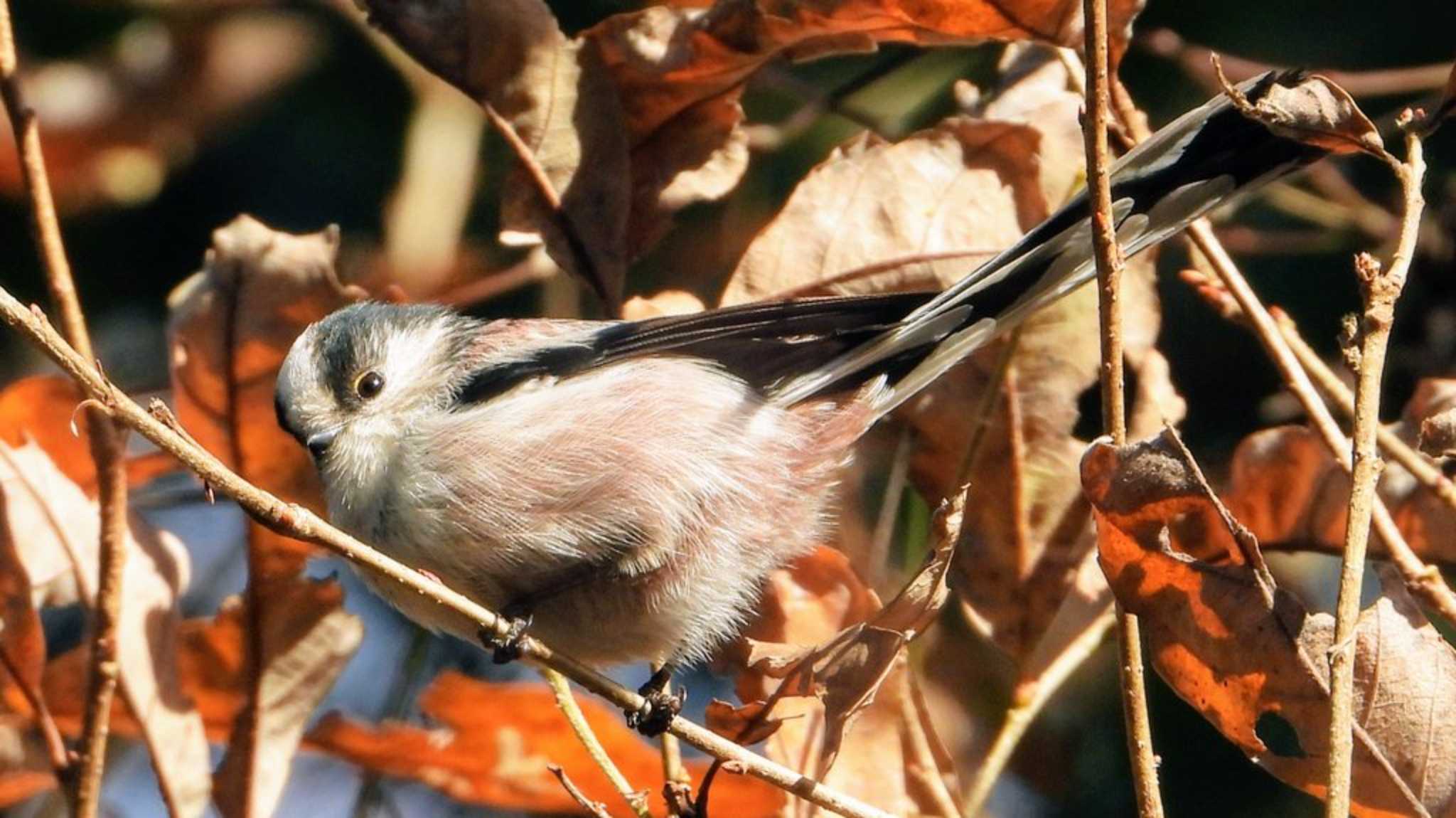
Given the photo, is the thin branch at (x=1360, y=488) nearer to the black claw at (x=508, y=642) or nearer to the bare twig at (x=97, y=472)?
the black claw at (x=508, y=642)

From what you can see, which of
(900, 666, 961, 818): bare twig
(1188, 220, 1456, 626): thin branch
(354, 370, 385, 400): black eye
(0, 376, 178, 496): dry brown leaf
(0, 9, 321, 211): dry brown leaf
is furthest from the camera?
(0, 9, 321, 211): dry brown leaf

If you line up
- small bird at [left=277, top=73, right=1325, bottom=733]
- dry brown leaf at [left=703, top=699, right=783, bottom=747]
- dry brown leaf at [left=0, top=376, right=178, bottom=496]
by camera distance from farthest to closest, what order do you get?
dry brown leaf at [left=0, top=376, right=178, bottom=496] → small bird at [left=277, top=73, right=1325, bottom=733] → dry brown leaf at [left=703, top=699, right=783, bottom=747]

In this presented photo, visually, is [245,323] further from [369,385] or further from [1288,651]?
[1288,651]

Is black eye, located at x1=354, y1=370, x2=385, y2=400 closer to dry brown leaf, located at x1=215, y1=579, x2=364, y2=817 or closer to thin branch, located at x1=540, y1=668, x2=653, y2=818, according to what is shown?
dry brown leaf, located at x1=215, y1=579, x2=364, y2=817

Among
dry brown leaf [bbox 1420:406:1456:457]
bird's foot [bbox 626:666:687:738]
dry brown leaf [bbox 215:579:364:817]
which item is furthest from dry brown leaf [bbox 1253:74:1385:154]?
dry brown leaf [bbox 215:579:364:817]

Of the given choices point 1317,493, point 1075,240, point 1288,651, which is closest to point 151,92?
point 1075,240

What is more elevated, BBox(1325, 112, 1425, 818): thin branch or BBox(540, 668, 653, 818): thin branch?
BBox(1325, 112, 1425, 818): thin branch

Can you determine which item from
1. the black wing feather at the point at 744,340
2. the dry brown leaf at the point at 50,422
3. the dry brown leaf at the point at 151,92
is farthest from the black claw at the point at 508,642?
the dry brown leaf at the point at 151,92
